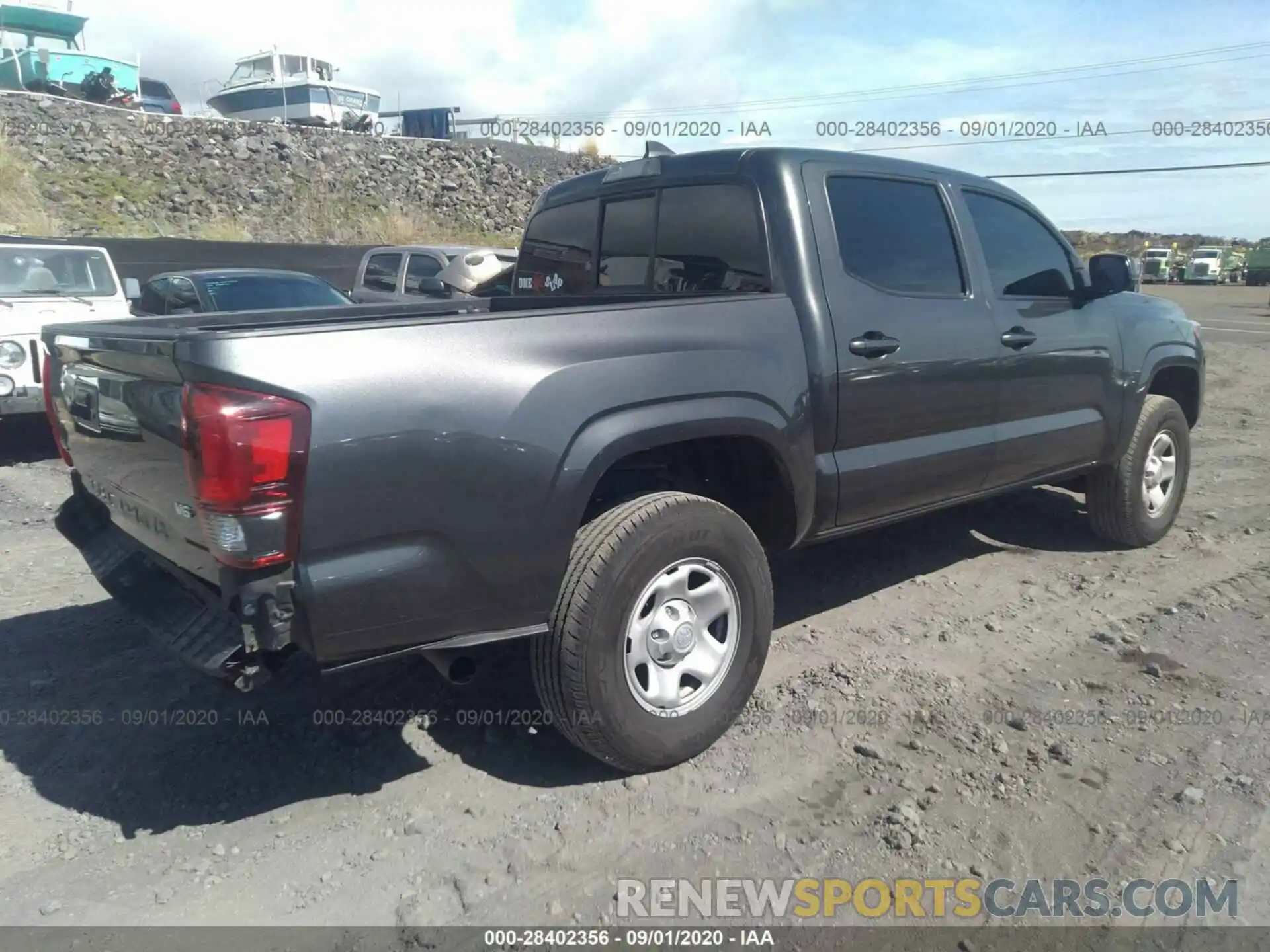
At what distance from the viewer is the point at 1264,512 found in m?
6.07

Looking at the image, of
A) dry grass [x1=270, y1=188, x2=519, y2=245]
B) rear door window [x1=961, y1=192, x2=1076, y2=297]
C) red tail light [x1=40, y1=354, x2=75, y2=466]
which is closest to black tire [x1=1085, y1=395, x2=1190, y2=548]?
rear door window [x1=961, y1=192, x2=1076, y2=297]

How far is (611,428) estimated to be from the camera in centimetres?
285

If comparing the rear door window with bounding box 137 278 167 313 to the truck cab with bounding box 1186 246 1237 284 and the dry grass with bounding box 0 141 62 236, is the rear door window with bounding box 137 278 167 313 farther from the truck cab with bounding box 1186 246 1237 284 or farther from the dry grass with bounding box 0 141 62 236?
the truck cab with bounding box 1186 246 1237 284

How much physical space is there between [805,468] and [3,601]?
380cm

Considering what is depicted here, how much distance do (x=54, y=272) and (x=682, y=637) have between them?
→ 7.77 meters

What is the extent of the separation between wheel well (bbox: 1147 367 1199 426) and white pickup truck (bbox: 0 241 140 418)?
277 inches

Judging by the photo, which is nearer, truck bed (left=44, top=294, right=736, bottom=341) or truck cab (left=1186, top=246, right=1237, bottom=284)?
truck bed (left=44, top=294, right=736, bottom=341)

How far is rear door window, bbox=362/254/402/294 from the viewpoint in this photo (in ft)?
38.7

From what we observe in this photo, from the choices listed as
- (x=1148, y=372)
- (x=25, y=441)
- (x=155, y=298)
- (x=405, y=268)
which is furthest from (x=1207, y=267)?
(x=25, y=441)

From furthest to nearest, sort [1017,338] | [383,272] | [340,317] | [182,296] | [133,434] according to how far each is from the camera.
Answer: [383,272]
[182,296]
[1017,338]
[340,317]
[133,434]

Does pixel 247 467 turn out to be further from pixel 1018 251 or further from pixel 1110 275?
pixel 1110 275

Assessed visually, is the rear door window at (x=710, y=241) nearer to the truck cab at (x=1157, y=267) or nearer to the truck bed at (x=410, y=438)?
the truck bed at (x=410, y=438)

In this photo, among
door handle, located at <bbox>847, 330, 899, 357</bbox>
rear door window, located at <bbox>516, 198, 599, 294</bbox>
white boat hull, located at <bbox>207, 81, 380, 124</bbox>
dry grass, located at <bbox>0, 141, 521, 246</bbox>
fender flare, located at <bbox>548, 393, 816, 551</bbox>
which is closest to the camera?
fender flare, located at <bbox>548, 393, 816, 551</bbox>

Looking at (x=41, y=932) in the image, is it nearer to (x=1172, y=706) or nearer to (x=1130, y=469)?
(x=1172, y=706)
